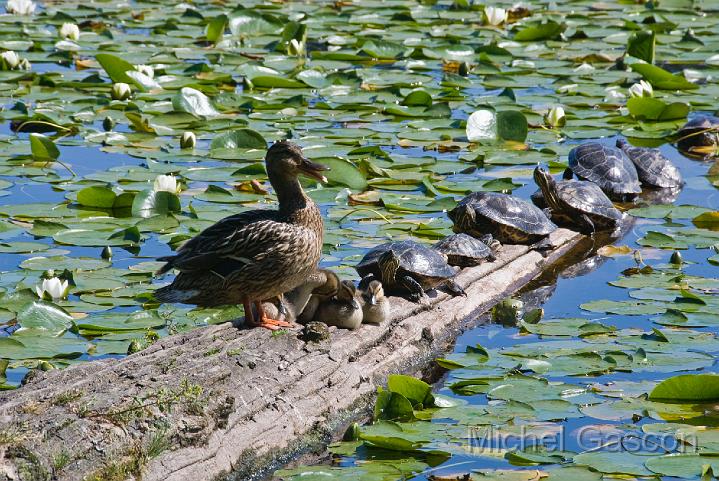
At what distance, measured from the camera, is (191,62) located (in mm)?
12773

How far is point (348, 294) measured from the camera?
553 cm

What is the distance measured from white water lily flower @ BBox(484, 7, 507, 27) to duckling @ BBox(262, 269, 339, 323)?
9.78 metres

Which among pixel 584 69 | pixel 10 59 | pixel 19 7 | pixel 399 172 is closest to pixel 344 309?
pixel 399 172

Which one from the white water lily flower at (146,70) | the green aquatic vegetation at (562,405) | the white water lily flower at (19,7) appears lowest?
the green aquatic vegetation at (562,405)

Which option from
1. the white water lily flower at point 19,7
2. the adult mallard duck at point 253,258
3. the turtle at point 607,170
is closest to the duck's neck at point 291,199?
the adult mallard duck at point 253,258

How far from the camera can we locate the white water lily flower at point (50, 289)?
20.5 feet

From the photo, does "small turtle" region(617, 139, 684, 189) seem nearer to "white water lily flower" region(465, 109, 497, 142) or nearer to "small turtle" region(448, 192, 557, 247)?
"white water lily flower" region(465, 109, 497, 142)

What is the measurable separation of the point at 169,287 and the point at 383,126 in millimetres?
4878

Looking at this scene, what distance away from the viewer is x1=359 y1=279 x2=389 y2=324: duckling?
571 centimetres

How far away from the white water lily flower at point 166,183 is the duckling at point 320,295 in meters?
2.59

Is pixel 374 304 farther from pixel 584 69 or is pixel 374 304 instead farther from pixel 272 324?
pixel 584 69

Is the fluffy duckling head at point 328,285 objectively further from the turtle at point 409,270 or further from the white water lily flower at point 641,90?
the white water lily flower at point 641,90

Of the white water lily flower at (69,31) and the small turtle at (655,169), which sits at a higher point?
the white water lily flower at (69,31)

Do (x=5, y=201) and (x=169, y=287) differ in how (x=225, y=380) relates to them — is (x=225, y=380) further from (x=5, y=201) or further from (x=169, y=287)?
(x=5, y=201)
